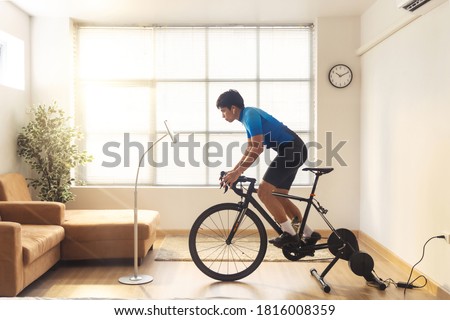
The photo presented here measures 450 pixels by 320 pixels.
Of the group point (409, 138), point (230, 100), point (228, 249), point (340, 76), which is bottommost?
point (228, 249)

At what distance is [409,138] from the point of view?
3.91 m

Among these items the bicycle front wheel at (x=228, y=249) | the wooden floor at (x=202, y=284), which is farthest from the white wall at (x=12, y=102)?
the bicycle front wheel at (x=228, y=249)

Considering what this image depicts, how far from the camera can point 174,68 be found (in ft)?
18.7

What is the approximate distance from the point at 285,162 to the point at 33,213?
2.21 m

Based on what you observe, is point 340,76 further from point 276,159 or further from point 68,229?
point 68,229

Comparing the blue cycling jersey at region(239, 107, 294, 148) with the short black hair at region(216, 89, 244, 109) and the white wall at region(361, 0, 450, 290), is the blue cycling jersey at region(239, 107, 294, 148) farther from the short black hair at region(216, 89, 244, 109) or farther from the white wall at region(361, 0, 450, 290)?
the white wall at region(361, 0, 450, 290)

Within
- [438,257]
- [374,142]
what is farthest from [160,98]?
[438,257]

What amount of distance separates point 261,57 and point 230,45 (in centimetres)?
40

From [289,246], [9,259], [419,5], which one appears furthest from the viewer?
[289,246]

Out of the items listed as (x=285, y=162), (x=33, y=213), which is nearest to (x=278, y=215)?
(x=285, y=162)

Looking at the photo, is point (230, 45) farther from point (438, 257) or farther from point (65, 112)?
point (438, 257)

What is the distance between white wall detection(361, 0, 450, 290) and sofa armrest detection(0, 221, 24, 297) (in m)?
2.78

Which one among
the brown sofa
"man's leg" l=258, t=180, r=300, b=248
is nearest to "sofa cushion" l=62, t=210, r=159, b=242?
the brown sofa

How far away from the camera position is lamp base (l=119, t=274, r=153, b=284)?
12.0 feet
